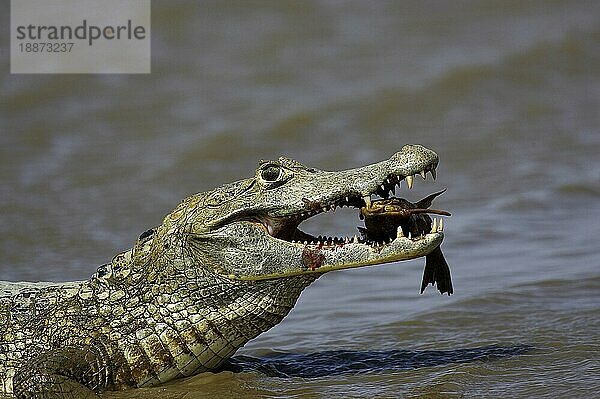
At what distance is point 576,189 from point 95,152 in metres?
4.80

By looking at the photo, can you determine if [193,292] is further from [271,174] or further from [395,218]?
[395,218]

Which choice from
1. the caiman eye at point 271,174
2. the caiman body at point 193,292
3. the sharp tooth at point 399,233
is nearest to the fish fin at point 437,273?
the caiman body at point 193,292

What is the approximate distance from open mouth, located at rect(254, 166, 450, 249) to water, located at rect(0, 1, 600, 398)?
680 mm

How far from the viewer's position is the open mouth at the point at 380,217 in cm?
471

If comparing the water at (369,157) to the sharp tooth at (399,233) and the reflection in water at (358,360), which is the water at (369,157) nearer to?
the reflection in water at (358,360)

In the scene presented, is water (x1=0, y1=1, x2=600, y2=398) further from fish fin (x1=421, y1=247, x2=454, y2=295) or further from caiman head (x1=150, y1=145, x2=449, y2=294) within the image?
caiman head (x1=150, y1=145, x2=449, y2=294)

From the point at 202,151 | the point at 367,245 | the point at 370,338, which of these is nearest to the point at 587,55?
the point at 202,151

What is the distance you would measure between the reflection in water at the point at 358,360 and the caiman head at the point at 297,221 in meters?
0.72

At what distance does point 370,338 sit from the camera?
595 centimetres

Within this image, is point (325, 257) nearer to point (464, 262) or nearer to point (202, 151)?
point (464, 262)

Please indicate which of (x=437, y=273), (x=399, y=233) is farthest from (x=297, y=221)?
(x=437, y=273)

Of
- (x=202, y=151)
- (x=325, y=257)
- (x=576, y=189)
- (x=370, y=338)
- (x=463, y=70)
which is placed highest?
(x=463, y=70)

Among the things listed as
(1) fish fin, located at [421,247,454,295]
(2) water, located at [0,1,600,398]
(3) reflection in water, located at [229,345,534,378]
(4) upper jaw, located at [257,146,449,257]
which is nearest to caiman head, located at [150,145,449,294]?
(4) upper jaw, located at [257,146,449,257]

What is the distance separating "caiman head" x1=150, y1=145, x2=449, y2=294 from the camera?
15.3 ft
